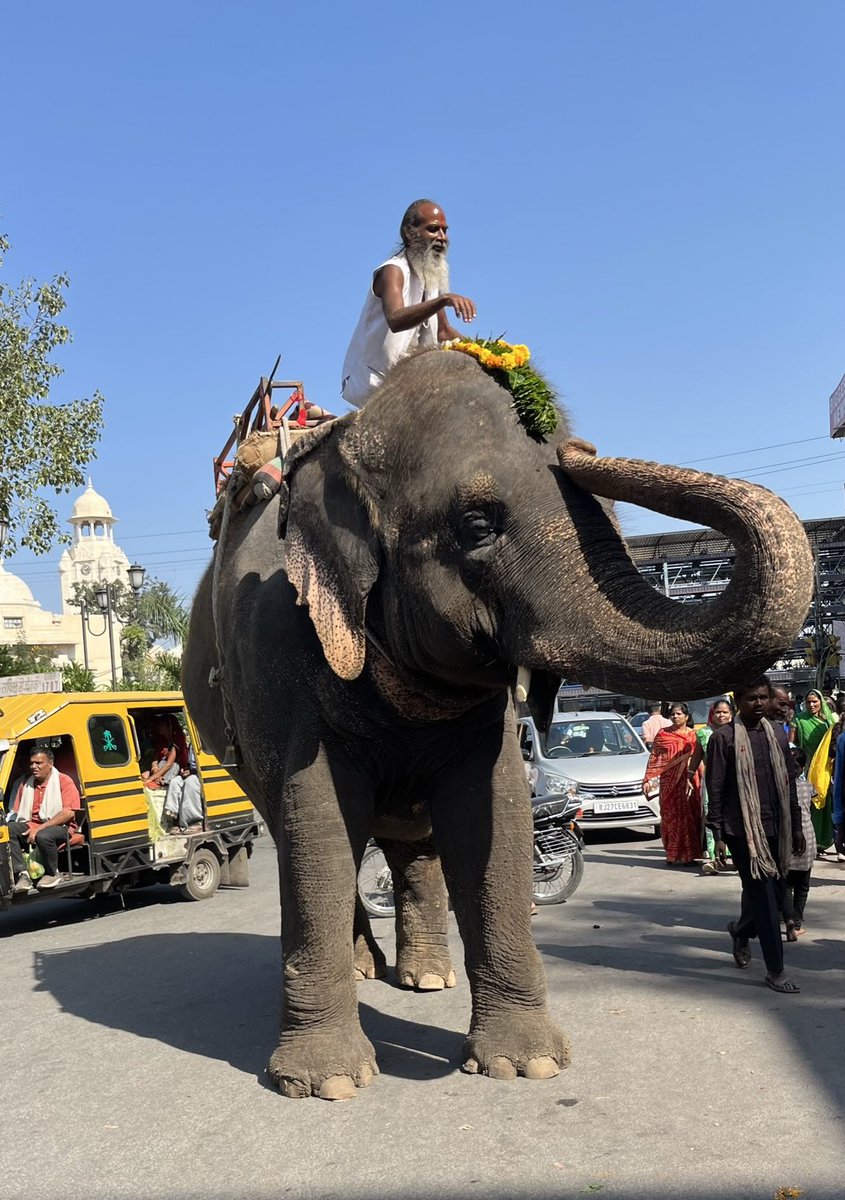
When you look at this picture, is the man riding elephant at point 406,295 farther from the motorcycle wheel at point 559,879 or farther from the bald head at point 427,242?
the motorcycle wheel at point 559,879

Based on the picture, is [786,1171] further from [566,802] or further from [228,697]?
[566,802]

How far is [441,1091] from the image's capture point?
5.23 metres

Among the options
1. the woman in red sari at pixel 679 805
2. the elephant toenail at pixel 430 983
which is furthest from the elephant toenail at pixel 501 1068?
the woman in red sari at pixel 679 805

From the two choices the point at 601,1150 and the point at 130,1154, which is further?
the point at 130,1154

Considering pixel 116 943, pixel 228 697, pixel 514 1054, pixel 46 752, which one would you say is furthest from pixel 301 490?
pixel 46 752

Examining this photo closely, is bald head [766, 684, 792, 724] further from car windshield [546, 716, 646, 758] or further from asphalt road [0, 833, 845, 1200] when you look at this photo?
car windshield [546, 716, 646, 758]

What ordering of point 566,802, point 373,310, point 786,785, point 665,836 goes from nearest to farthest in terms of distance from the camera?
point 373,310 < point 786,785 < point 566,802 < point 665,836

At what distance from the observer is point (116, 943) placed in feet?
34.9

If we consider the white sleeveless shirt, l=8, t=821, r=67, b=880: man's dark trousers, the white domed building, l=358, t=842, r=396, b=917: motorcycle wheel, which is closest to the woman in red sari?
l=358, t=842, r=396, b=917: motorcycle wheel

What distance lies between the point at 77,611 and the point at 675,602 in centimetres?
10192

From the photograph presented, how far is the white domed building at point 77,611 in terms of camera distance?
3524 inches

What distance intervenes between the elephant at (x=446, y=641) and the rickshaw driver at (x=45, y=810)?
608 cm

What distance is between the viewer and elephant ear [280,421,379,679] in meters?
4.89

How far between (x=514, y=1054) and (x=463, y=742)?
1374 mm
